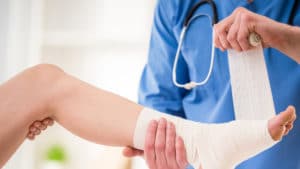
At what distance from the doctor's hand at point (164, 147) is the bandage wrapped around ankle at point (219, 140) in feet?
0.07

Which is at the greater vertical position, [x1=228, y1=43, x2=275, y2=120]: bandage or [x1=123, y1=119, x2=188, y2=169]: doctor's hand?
[x1=228, y1=43, x2=275, y2=120]: bandage

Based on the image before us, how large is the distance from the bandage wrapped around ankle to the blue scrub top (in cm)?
19

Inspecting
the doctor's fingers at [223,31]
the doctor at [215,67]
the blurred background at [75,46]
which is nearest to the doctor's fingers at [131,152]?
the doctor at [215,67]

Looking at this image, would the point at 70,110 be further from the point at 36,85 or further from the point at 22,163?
the point at 22,163

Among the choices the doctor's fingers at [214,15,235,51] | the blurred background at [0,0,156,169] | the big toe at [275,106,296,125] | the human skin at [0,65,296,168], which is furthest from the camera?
the blurred background at [0,0,156,169]

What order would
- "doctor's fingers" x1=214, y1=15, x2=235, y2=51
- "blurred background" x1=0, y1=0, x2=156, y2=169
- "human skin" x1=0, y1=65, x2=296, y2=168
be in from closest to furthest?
"doctor's fingers" x1=214, y1=15, x2=235, y2=51, "human skin" x1=0, y1=65, x2=296, y2=168, "blurred background" x1=0, y1=0, x2=156, y2=169

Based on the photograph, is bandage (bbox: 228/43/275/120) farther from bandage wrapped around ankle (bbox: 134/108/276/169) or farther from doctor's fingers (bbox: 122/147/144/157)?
doctor's fingers (bbox: 122/147/144/157)

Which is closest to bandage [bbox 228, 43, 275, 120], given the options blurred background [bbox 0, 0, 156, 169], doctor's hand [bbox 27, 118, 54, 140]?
doctor's hand [bbox 27, 118, 54, 140]

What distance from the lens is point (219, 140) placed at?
91cm

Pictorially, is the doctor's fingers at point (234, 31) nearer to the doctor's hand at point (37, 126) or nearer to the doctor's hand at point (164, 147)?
the doctor's hand at point (164, 147)

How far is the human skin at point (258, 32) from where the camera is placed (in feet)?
2.88

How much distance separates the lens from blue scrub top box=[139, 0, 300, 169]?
1.04 meters

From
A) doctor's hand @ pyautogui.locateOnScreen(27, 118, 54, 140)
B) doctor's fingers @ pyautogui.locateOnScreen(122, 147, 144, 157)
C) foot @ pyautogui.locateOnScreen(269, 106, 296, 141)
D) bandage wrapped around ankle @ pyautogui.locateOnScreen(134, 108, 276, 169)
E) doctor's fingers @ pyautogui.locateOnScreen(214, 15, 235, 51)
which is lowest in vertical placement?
doctor's fingers @ pyautogui.locateOnScreen(122, 147, 144, 157)

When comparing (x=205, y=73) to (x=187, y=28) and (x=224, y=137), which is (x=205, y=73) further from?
(x=224, y=137)
